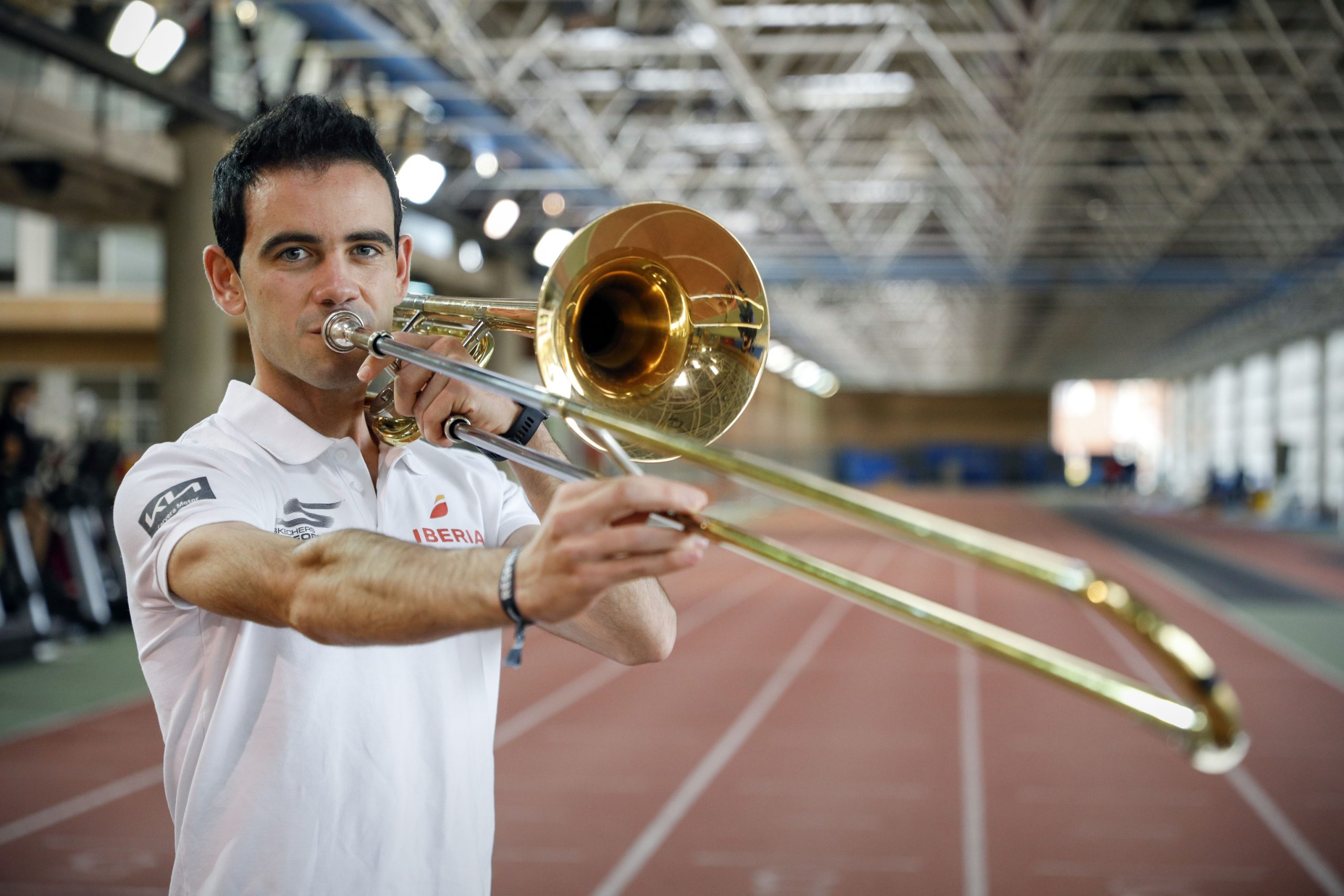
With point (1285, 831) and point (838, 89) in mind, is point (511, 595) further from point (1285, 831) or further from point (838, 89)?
point (838, 89)

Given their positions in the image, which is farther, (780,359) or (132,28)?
(780,359)

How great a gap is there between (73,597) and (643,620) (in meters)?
11.0

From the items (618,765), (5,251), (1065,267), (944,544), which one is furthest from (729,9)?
(5,251)

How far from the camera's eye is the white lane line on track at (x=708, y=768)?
19.5 feet

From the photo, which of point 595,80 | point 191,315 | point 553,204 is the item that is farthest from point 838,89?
point 191,315

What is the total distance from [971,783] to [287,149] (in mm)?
6578

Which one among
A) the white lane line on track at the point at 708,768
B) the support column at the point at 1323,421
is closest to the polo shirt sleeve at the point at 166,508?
the white lane line on track at the point at 708,768

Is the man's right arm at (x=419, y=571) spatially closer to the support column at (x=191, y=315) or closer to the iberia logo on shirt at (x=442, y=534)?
the iberia logo on shirt at (x=442, y=534)

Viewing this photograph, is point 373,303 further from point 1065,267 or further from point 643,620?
point 1065,267

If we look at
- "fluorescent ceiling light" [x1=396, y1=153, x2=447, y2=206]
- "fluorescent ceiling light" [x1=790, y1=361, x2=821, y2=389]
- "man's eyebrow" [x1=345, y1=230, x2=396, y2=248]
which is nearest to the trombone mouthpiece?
"man's eyebrow" [x1=345, y1=230, x2=396, y2=248]

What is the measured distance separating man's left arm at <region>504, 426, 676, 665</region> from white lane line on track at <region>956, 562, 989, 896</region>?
4305 mm

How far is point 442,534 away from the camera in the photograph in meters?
1.92

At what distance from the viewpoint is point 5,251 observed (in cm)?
2652

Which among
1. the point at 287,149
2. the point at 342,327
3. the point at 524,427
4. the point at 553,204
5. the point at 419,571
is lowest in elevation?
the point at 419,571
